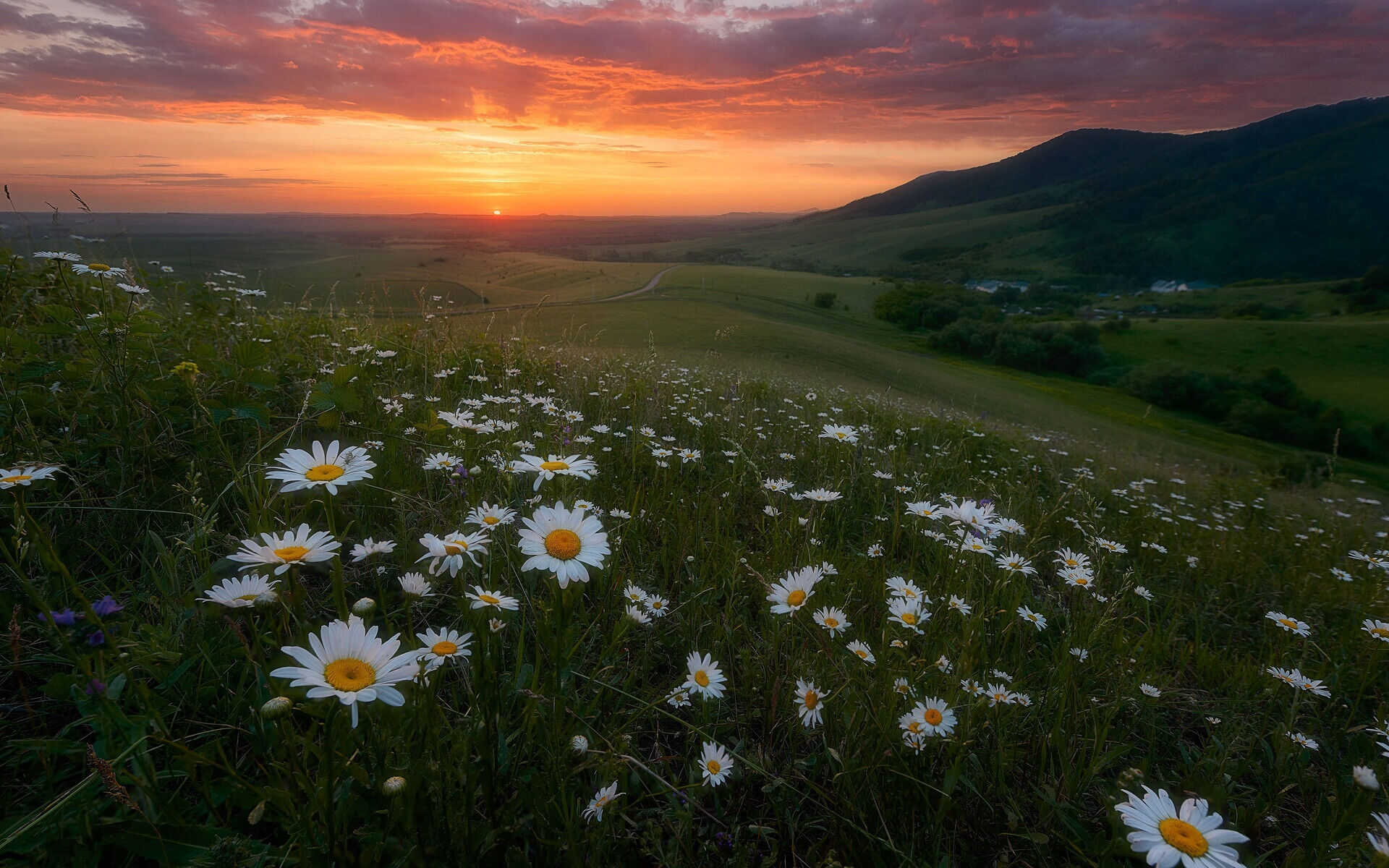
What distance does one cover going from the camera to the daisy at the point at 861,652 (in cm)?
168

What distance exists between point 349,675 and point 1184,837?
4.94 ft

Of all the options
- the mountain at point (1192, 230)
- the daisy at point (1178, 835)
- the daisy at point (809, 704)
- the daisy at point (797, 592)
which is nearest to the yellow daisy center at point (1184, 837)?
the daisy at point (1178, 835)

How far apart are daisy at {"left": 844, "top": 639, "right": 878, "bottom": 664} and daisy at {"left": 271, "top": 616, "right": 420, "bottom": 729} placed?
1.10 metres

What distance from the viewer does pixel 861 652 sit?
179cm

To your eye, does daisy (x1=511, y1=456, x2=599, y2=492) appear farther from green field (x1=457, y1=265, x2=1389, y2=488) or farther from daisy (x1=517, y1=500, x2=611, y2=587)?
green field (x1=457, y1=265, x2=1389, y2=488)

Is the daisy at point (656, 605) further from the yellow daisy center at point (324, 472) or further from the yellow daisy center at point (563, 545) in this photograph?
the yellow daisy center at point (324, 472)

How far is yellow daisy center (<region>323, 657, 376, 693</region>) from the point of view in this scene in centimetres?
97

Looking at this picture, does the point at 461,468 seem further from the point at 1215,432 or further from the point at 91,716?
the point at 1215,432

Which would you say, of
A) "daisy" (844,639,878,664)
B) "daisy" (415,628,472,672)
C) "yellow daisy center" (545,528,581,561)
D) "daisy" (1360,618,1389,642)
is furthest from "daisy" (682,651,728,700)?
"daisy" (1360,618,1389,642)

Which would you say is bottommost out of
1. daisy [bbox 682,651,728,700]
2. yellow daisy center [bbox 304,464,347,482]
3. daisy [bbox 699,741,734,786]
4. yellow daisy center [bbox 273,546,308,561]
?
daisy [bbox 699,741,734,786]

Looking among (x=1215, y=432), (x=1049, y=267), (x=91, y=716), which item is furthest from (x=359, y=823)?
(x=1049, y=267)

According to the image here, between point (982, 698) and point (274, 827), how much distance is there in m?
1.65

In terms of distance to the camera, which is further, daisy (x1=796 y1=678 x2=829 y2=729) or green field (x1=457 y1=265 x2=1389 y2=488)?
green field (x1=457 y1=265 x2=1389 y2=488)

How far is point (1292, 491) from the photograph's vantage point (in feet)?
32.1
